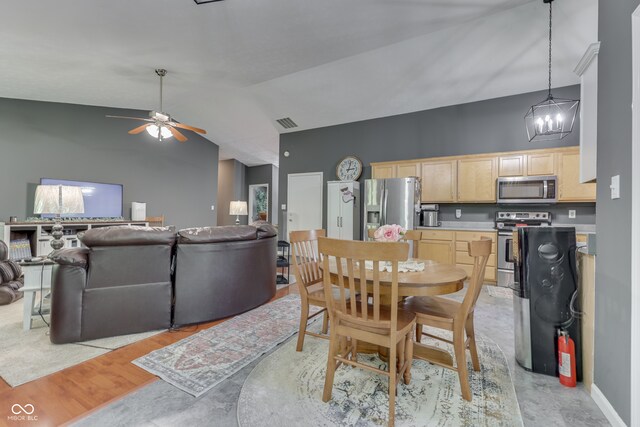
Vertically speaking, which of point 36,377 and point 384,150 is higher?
point 384,150

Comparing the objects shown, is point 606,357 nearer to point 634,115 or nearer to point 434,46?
point 634,115

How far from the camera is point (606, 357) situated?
1.49m

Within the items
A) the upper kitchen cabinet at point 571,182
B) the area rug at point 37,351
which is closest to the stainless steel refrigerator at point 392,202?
the upper kitchen cabinet at point 571,182

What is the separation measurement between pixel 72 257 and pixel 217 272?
1.09 metres

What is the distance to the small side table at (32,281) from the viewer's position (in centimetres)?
234

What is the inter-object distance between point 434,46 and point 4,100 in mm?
7129

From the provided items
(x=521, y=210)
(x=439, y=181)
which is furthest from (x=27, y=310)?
(x=521, y=210)

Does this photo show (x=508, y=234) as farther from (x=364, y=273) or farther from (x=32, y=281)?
(x=32, y=281)

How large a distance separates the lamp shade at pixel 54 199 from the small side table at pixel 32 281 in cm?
46

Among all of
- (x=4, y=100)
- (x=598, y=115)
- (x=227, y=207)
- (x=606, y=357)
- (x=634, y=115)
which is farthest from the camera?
(x=227, y=207)

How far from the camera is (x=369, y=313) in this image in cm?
162

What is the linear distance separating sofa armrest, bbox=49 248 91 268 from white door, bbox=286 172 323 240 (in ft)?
14.2

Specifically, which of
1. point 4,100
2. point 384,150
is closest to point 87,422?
point 384,150

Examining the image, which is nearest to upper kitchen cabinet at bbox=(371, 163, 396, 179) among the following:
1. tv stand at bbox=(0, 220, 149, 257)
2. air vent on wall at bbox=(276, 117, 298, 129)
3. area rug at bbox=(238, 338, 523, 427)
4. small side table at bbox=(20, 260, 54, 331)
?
air vent on wall at bbox=(276, 117, 298, 129)
